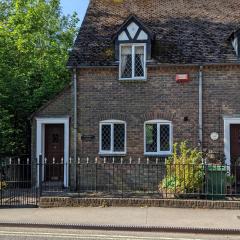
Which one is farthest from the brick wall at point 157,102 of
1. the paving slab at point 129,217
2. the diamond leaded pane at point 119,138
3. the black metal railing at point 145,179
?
the paving slab at point 129,217

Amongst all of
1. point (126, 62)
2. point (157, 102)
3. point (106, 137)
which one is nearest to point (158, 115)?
point (157, 102)

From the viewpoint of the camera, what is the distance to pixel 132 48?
688 inches

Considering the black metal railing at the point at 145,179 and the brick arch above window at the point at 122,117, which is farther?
the brick arch above window at the point at 122,117

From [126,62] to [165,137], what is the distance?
323 centimetres

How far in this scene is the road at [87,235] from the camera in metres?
9.69

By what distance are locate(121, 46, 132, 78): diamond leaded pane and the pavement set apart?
621 cm

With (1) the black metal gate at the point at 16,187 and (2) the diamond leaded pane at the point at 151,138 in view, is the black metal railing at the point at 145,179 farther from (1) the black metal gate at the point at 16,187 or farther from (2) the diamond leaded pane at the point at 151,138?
(1) the black metal gate at the point at 16,187

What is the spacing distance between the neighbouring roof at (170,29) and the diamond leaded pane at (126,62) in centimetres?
44

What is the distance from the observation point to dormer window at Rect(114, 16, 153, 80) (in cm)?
1725

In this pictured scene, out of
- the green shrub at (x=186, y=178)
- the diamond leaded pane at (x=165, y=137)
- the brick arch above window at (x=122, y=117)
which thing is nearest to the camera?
the green shrub at (x=186, y=178)

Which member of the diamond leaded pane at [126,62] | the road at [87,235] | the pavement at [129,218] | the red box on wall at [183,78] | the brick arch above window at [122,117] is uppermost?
the diamond leaded pane at [126,62]

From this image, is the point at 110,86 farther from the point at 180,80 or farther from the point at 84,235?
the point at 84,235

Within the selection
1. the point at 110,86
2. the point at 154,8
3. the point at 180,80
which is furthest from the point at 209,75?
the point at 154,8

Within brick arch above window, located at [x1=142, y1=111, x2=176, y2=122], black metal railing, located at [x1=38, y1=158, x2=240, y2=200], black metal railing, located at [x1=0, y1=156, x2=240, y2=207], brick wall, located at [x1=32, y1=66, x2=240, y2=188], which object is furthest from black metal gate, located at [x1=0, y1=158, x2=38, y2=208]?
brick arch above window, located at [x1=142, y1=111, x2=176, y2=122]
